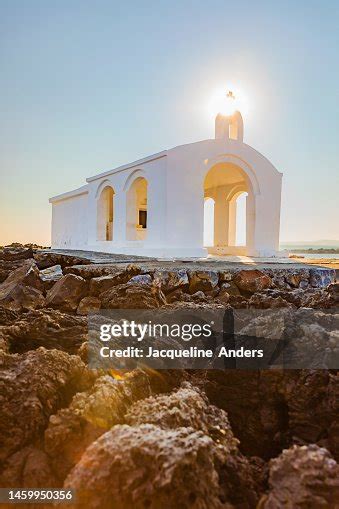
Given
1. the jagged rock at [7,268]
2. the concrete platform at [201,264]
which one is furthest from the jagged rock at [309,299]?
the jagged rock at [7,268]

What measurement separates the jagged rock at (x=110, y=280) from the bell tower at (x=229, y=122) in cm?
811

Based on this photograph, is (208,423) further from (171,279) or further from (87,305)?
(171,279)

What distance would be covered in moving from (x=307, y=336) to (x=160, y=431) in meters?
1.48

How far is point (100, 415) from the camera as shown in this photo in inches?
66.1

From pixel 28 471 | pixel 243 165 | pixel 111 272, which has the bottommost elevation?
pixel 28 471

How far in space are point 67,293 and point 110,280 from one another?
2.11 feet

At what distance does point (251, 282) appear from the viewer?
5.62 metres

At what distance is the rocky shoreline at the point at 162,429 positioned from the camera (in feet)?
4.19

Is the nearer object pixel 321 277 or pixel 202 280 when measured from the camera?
pixel 202 280

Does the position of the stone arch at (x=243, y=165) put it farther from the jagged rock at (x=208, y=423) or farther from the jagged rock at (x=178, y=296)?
the jagged rock at (x=208, y=423)

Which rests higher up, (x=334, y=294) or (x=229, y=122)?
(x=229, y=122)

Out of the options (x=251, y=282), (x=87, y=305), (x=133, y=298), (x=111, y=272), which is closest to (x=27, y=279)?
(x=87, y=305)

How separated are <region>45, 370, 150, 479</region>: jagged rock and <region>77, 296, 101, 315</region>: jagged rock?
2.35 m

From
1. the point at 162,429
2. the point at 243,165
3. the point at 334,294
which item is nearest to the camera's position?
the point at 162,429
